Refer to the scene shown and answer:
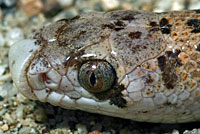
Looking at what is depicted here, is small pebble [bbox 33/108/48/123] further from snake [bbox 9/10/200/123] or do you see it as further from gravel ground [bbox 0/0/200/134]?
snake [bbox 9/10/200/123]

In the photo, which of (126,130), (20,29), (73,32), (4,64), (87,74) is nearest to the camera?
(87,74)

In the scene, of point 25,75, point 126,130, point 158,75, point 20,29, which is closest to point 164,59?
point 158,75

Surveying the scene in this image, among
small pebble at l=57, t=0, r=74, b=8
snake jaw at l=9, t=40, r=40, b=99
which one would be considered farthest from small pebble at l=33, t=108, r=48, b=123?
small pebble at l=57, t=0, r=74, b=8

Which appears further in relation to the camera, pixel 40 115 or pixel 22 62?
pixel 40 115

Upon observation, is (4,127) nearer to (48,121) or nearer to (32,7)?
(48,121)

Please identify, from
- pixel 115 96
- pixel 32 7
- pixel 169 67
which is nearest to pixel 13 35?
pixel 32 7

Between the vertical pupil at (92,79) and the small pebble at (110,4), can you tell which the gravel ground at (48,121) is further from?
the small pebble at (110,4)

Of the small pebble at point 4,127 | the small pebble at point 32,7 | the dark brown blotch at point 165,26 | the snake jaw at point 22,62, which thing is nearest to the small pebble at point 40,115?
the small pebble at point 4,127

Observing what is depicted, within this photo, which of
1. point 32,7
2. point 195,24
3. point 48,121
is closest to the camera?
point 195,24

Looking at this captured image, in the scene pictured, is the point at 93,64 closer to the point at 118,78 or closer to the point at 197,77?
the point at 118,78
